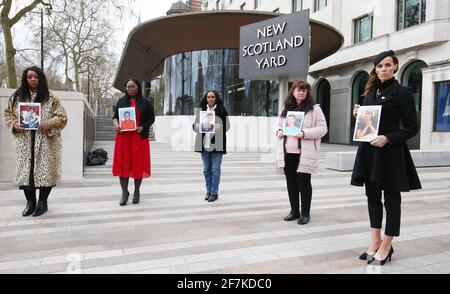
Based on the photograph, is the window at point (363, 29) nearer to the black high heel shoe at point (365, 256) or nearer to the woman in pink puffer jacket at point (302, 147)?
the woman in pink puffer jacket at point (302, 147)

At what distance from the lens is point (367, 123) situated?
3.56m

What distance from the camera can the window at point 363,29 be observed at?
23844 millimetres

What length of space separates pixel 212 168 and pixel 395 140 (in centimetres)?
357

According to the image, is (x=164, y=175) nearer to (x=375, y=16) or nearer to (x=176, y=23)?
(x=176, y=23)

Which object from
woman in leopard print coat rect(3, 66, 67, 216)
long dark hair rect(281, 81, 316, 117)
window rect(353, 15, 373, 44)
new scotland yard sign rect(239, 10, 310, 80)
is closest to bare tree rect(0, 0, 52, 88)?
new scotland yard sign rect(239, 10, 310, 80)

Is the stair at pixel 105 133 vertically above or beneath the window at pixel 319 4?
beneath

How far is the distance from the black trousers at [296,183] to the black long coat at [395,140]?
1493 mm

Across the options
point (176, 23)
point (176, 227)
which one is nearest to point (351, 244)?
point (176, 227)

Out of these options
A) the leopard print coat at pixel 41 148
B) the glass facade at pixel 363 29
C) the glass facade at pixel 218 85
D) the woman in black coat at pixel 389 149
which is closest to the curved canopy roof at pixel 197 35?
the glass facade at pixel 218 85

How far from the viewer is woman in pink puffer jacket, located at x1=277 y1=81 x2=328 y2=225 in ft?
16.2

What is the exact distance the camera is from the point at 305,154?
494 cm

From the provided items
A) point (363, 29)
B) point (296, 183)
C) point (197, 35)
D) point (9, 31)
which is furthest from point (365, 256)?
point (363, 29)

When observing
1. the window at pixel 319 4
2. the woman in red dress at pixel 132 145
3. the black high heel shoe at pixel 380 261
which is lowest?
the black high heel shoe at pixel 380 261

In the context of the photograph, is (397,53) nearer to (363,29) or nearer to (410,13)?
(410,13)
